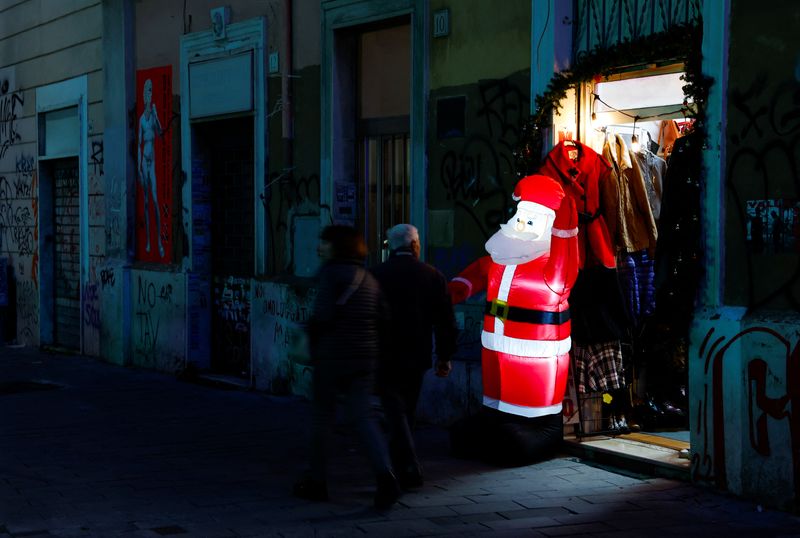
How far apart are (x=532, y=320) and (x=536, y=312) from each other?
0.06 metres

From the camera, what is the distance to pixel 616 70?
28.2 ft

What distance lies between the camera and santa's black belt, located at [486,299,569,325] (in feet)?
26.8

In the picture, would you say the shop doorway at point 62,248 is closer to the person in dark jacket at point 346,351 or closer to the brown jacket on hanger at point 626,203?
the brown jacket on hanger at point 626,203

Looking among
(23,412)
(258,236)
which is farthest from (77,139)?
(23,412)

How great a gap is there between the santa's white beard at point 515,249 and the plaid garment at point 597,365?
0.87m

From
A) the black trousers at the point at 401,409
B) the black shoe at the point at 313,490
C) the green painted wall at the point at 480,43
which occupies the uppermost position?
the green painted wall at the point at 480,43

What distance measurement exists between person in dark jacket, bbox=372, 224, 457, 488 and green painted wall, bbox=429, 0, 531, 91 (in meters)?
2.28

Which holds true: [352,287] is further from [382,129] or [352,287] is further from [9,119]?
[9,119]

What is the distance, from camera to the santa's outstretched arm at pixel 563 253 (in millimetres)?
8211

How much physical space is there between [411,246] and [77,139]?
961 cm

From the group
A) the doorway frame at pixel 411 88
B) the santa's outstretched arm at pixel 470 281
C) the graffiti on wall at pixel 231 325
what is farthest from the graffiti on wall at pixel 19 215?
the santa's outstretched arm at pixel 470 281

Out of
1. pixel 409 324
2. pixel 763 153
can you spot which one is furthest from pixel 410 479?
pixel 763 153

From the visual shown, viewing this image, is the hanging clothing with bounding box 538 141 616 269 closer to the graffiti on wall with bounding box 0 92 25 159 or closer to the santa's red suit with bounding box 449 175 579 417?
the santa's red suit with bounding box 449 175 579 417

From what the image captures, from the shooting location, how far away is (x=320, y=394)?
277 inches
